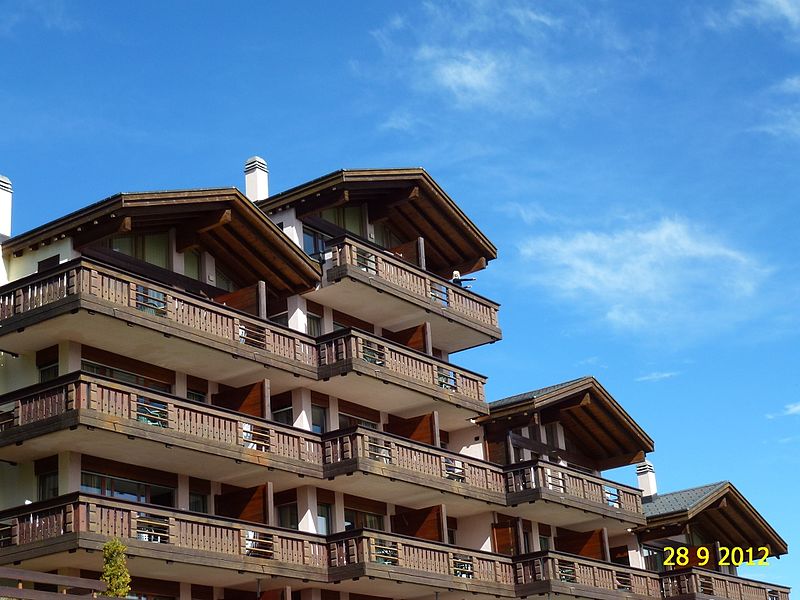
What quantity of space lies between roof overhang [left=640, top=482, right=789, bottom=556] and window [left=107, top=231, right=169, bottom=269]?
→ 70.6 feet

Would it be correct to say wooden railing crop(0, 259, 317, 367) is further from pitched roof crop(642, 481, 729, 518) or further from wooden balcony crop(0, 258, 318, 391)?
pitched roof crop(642, 481, 729, 518)

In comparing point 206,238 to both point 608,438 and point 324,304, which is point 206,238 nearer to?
point 324,304

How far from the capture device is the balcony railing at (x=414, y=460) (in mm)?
36312

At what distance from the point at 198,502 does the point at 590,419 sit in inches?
699

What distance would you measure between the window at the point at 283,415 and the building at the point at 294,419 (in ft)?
0.29

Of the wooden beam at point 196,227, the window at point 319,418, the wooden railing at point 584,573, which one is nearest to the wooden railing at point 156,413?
the window at point 319,418

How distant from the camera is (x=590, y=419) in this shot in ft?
157

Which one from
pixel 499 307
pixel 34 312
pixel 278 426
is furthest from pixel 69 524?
pixel 499 307

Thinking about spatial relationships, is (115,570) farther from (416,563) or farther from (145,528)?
(416,563)

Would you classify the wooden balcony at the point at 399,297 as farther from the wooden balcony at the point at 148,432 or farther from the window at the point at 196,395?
the wooden balcony at the point at 148,432

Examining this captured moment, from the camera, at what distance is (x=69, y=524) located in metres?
28.8

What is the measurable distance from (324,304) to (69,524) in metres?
13.5

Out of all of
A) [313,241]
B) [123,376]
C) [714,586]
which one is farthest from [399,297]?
[714,586]

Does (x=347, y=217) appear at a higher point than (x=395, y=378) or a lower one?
higher
